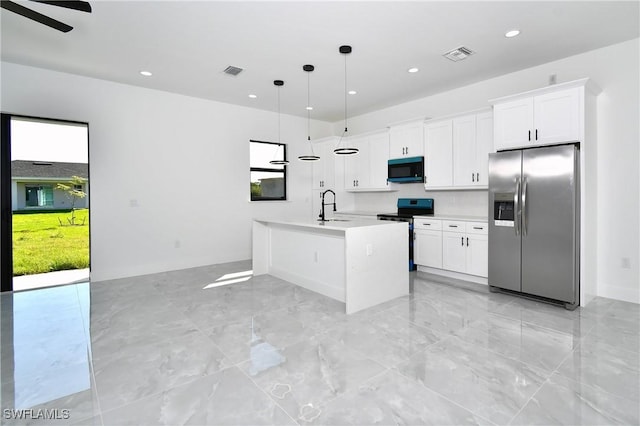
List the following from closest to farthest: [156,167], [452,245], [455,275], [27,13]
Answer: [27,13] < [452,245] < [455,275] < [156,167]

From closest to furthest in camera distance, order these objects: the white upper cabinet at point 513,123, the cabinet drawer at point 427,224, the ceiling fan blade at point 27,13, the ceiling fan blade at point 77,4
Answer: the ceiling fan blade at point 27,13 < the ceiling fan blade at point 77,4 < the white upper cabinet at point 513,123 < the cabinet drawer at point 427,224

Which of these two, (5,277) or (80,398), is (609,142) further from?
(5,277)

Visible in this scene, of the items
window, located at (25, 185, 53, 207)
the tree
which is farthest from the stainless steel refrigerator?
window, located at (25, 185, 53, 207)

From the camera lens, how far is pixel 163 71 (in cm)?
440

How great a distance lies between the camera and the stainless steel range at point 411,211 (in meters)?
5.22

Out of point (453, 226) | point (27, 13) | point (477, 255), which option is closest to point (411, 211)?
point (453, 226)

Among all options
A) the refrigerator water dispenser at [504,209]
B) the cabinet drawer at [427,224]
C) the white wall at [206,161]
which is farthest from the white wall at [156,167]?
the refrigerator water dispenser at [504,209]

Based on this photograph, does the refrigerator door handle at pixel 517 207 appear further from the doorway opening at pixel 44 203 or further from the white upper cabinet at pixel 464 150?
the doorway opening at pixel 44 203

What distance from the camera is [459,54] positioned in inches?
152

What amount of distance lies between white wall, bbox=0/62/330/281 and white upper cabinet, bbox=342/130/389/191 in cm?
164

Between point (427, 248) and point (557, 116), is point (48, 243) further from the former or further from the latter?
point (557, 116)

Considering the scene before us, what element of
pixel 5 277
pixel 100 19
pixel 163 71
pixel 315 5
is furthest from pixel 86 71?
pixel 315 5

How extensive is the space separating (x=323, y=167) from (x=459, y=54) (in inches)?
144

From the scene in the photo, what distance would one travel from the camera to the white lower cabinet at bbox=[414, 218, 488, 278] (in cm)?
433
